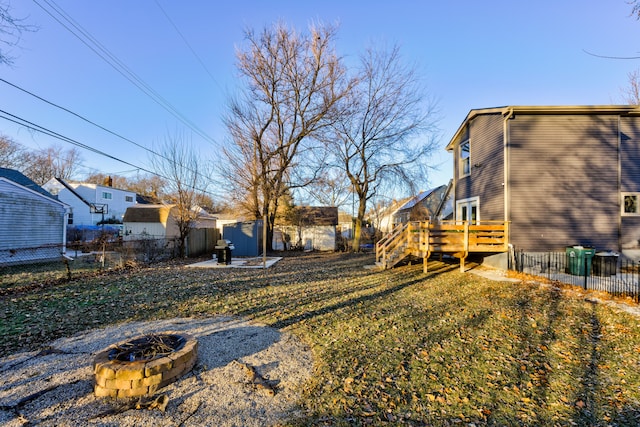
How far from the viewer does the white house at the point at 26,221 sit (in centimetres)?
1257

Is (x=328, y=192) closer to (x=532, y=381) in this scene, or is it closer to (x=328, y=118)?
(x=328, y=118)

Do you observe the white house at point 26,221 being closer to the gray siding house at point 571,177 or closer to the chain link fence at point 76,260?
the chain link fence at point 76,260

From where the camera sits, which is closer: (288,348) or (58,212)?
(288,348)

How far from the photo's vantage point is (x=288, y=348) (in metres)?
4.20

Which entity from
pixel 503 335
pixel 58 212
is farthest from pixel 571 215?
pixel 58 212

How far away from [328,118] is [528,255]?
1320 centimetres

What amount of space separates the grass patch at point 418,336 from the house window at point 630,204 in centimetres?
573

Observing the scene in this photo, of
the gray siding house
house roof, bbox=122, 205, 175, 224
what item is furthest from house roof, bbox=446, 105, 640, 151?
house roof, bbox=122, 205, 175, 224

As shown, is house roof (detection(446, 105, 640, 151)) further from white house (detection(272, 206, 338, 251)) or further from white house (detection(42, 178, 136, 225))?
white house (detection(42, 178, 136, 225))

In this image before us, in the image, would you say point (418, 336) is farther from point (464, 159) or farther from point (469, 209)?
point (464, 159)

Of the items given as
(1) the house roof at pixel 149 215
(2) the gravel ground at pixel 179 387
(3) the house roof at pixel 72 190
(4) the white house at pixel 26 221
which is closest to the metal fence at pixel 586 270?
(2) the gravel ground at pixel 179 387


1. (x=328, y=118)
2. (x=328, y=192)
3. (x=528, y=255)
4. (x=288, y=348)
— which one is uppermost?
(x=328, y=118)

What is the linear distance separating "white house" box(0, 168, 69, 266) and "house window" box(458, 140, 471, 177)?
17.2m

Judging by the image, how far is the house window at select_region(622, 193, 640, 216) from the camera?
10336 mm
